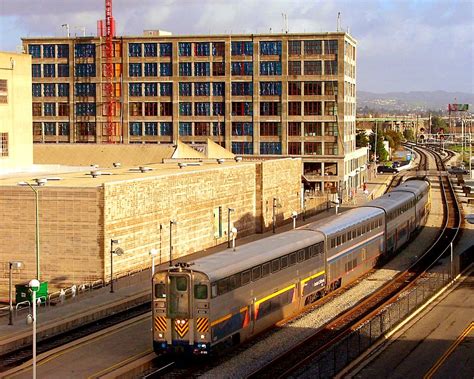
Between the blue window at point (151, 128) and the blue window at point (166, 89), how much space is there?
13.5 feet

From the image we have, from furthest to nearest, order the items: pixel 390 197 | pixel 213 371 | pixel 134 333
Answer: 1. pixel 390 197
2. pixel 134 333
3. pixel 213 371

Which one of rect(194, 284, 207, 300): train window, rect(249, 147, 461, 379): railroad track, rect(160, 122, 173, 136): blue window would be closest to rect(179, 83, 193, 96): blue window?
rect(160, 122, 173, 136): blue window

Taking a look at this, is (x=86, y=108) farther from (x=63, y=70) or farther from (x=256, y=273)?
(x=256, y=273)

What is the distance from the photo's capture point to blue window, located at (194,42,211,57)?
10850 cm

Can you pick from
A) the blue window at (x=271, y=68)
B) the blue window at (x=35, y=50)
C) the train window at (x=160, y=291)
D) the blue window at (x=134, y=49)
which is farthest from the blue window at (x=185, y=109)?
the train window at (x=160, y=291)

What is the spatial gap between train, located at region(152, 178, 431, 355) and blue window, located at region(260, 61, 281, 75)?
60.9m

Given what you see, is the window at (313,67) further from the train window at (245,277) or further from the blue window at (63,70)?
the train window at (245,277)

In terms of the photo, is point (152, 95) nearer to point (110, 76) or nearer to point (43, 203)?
point (110, 76)

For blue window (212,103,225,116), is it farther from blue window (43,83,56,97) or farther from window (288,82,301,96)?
blue window (43,83,56,97)

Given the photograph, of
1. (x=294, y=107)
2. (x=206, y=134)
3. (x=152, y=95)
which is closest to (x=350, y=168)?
(x=294, y=107)

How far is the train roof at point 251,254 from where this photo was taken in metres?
28.5

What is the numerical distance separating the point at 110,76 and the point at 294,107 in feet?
77.1

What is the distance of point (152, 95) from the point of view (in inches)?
4382

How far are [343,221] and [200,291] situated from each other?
17.4 meters
